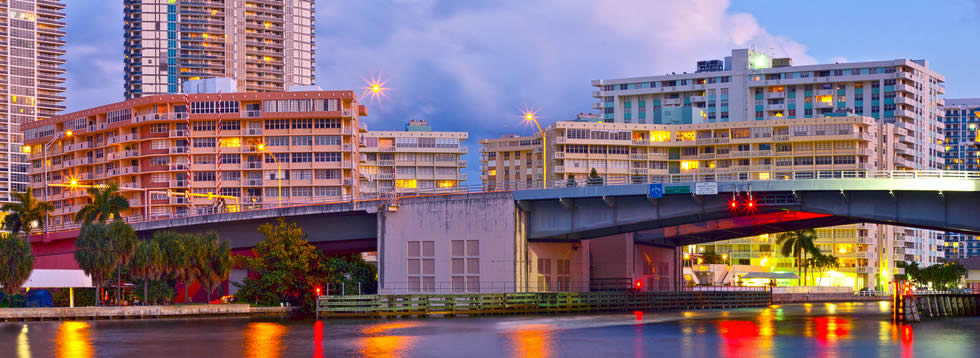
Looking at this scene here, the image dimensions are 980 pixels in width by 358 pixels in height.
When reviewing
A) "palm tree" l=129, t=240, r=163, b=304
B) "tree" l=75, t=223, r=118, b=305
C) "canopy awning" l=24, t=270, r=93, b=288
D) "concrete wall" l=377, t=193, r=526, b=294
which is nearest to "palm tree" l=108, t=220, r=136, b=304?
"tree" l=75, t=223, r=118, b=305

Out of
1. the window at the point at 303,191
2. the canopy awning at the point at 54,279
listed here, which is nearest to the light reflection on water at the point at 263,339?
the canopy awning at the point at 54,279

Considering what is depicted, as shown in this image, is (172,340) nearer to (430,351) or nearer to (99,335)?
(99,335)

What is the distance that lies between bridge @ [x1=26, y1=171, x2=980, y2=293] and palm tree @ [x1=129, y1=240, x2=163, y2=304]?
434 inches

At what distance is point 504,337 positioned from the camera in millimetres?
66188

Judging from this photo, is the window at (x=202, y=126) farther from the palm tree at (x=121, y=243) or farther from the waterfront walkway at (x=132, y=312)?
the waterfront walkway at (x=132, y=312)

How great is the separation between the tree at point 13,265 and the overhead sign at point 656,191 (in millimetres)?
47651

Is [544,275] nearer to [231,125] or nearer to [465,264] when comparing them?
[465,264]

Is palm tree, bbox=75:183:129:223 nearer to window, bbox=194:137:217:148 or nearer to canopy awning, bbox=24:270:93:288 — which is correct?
canopy awning, bbox=24:270:93:288

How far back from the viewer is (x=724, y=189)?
85.4m

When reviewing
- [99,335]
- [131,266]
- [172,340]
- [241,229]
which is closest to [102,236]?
[131,266]

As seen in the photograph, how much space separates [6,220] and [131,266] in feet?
208

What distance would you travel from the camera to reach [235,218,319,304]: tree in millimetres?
96188

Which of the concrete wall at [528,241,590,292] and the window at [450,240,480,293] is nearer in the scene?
the window at [450,240,480,293]

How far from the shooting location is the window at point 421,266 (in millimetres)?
95688
